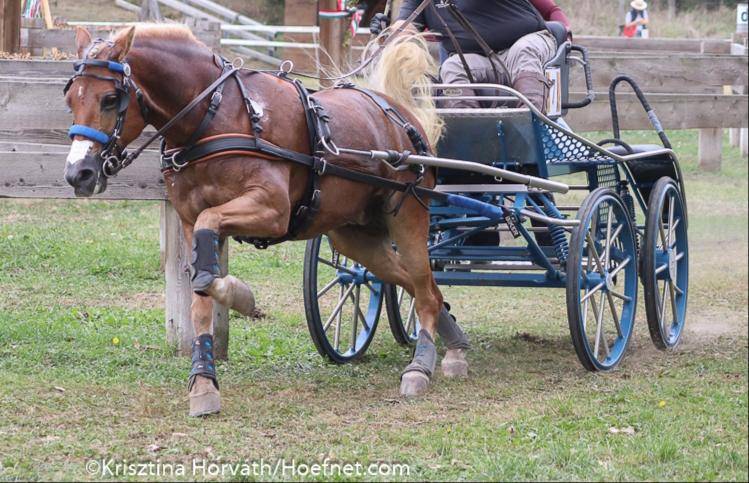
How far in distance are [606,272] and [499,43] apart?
1563 millimetres

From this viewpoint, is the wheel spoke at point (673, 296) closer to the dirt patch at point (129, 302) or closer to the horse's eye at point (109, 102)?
the dirt patch at point (129, 302)

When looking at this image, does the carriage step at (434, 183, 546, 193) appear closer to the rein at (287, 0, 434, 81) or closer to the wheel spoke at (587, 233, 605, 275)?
the wheel spoke at (587, 233, 605, 275)

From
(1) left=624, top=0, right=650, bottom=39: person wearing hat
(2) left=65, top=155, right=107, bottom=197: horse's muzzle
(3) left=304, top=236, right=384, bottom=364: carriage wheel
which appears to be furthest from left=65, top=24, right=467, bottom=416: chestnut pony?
(1) left=624, top=0, right=650, bottom=39: person wearing hat

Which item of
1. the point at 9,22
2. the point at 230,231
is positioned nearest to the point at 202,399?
the point at 230,231

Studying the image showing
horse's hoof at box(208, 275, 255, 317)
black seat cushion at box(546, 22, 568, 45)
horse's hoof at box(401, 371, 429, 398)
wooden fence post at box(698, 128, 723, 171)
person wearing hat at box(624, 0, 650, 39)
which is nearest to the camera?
horse's hoof at box(208, 275, 255, 317)

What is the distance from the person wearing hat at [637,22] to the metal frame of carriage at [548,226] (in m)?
16.5

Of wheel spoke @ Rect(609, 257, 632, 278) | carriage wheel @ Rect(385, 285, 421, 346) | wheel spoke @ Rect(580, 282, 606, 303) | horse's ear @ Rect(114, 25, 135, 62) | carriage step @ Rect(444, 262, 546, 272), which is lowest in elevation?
carriage wheel @ Rect(385, 285, 421, 346)

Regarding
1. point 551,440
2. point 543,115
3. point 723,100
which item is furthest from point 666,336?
point 723,100

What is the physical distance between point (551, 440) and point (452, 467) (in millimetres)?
576

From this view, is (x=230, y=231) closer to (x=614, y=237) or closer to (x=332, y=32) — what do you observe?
(x=614, y=237)

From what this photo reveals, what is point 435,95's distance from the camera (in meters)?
6.85

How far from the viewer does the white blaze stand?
4891 mm

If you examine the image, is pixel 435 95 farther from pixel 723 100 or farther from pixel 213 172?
pixel 723 100

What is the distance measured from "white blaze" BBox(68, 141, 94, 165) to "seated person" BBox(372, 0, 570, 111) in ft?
7.87
